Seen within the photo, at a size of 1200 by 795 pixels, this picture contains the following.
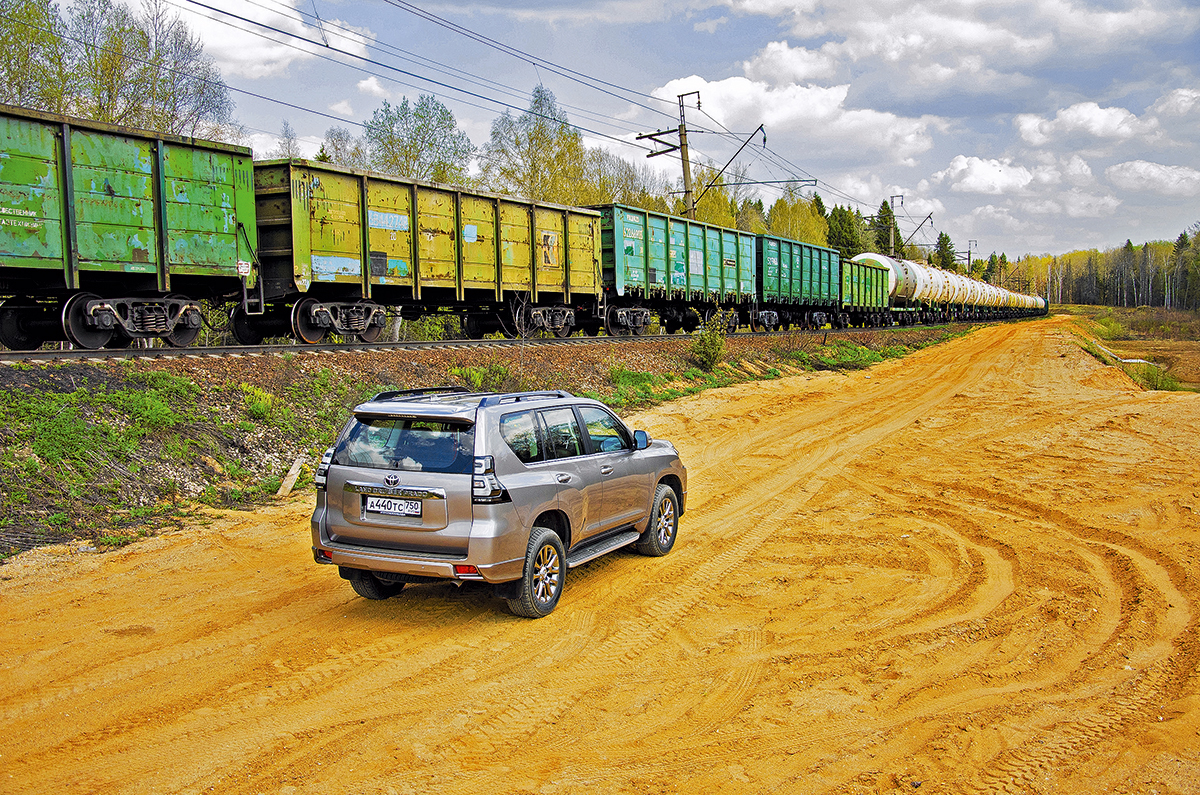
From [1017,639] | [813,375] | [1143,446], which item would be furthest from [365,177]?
[813,375]

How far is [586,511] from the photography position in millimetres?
6406

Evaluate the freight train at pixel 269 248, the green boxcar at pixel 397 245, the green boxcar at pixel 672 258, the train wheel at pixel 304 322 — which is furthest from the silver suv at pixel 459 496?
the green boxcar at pixel 672 258

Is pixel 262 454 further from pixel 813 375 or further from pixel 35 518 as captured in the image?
pixel 813 375

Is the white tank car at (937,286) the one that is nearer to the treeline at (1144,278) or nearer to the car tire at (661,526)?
the car tire at (661,526)

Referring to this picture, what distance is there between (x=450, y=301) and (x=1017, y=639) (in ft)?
46.1

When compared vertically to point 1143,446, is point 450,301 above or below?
above

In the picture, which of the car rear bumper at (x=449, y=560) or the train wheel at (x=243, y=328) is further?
the train wheel at (x=243, y=328)

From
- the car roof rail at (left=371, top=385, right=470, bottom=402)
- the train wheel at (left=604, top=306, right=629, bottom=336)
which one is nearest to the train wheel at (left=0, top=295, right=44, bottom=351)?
the car roof rail at (left=371, top=385, right=470, bottom=402)

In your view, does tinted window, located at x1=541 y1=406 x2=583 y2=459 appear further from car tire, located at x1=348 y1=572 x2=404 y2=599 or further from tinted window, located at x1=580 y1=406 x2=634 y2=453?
car tire, located at x1=348 y1=572 x2=404 y2=599

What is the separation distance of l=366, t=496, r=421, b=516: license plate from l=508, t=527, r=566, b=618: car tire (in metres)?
0.86

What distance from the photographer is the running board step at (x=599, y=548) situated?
6.28 metres

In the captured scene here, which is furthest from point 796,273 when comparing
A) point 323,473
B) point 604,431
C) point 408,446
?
point 323,473

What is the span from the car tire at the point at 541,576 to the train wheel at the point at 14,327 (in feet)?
33.0

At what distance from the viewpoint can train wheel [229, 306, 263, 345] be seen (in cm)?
1449
